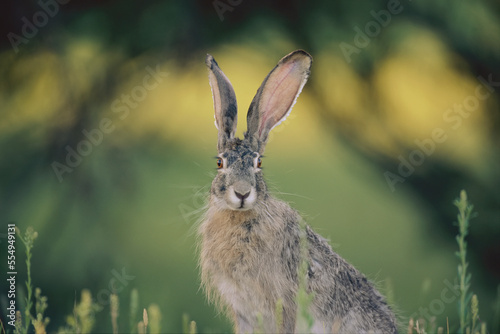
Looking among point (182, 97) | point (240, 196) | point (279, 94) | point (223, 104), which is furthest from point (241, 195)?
point (182, 97)

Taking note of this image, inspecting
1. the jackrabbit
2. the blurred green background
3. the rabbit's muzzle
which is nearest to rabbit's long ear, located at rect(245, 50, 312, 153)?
the jackrabbit

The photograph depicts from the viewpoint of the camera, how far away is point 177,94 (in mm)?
5422

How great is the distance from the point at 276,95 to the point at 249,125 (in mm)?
201

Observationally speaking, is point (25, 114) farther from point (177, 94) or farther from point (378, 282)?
point (378, 282)

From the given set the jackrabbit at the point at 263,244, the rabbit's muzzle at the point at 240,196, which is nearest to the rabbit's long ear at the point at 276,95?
the jackrabbit at the point at 263,244

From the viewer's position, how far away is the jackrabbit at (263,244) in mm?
3729

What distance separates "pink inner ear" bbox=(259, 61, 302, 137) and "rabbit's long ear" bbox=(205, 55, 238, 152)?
5.8 inches

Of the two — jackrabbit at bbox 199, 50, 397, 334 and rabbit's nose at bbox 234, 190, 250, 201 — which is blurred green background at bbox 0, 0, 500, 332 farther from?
rabbit's nose at bbox 234, 190, 250, 201

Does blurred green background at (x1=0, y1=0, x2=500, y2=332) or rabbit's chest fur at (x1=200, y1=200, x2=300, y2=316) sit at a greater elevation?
blurred green background at (x1=0, y1=0, x2=500, y2=332)

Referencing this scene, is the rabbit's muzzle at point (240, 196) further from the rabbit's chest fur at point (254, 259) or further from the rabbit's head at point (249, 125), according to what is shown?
the rabbit's chest fur at point (254, 259)

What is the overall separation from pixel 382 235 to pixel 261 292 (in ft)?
10.9

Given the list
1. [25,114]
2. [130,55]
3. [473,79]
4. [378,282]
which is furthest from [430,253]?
[25,114]

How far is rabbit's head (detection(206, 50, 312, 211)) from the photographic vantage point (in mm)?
3582

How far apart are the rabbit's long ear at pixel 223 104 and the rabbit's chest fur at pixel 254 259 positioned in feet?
1.28
